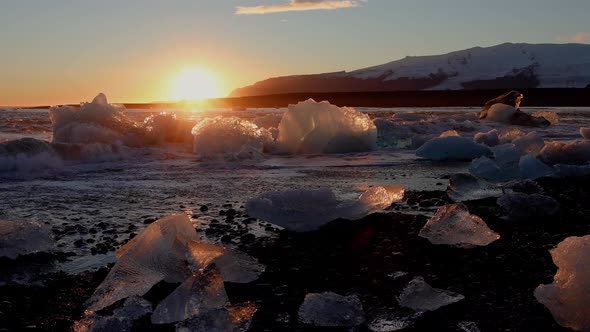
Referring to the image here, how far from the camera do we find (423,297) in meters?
2.02

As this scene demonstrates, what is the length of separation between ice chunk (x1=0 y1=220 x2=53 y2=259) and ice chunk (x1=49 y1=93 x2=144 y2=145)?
17.8 ft

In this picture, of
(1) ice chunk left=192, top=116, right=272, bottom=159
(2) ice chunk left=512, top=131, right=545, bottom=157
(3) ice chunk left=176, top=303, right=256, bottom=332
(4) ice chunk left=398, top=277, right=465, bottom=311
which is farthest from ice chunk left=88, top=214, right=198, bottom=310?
(1) ice chunk left=192, top=116, right=272, bottom=159

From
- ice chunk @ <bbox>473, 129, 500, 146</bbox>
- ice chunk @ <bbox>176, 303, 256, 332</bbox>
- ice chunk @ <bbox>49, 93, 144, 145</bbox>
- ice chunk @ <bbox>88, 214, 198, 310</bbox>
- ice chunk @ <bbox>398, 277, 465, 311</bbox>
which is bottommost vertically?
ice chunk @ <bbox>473, 129, 500, 146</bbox>

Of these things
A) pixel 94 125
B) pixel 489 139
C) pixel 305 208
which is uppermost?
pixel 94 125

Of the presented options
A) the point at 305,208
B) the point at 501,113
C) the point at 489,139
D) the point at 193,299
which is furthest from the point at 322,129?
the point at 501,113

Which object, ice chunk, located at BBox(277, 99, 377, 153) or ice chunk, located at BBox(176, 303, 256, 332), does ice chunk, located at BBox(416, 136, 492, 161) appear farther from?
ice chunk, located at BBox(176, 303, 256, 332)

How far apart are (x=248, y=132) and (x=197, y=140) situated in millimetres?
702

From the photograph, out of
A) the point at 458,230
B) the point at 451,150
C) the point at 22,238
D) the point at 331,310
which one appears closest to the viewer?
the point at 331,310

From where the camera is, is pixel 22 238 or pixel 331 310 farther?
pixel 22 238

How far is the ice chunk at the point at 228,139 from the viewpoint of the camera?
7.68m

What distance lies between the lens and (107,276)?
219cm

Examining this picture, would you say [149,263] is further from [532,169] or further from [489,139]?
[489,139]

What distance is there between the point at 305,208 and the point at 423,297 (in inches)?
42.8

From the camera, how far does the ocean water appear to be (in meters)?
3.17
